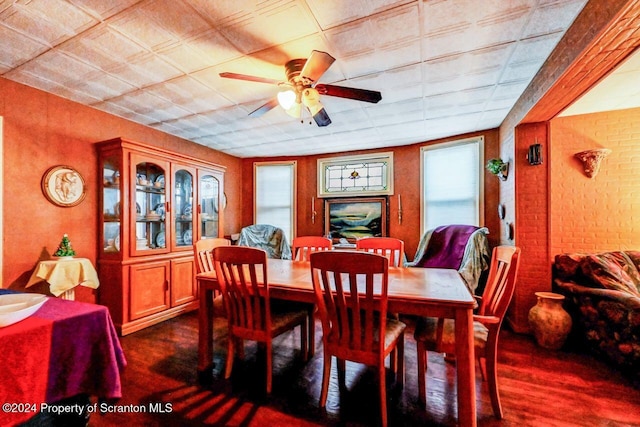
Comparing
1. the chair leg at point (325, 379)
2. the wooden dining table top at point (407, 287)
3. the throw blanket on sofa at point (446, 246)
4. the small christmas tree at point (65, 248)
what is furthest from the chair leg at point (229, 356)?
the throw blanket on sofa at point (446, 246)

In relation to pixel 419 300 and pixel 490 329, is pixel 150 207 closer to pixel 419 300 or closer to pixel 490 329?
pixel 419 300

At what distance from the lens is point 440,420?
1.61 meters

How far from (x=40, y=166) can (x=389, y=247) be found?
343cm

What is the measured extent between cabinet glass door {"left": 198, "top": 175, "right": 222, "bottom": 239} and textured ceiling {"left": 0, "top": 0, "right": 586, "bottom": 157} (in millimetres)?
1016

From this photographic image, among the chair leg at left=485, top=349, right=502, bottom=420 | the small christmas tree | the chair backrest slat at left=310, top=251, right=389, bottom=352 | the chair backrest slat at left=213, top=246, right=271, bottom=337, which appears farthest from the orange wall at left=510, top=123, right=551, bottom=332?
the small christmas tree

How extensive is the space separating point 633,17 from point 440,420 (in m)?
2.42

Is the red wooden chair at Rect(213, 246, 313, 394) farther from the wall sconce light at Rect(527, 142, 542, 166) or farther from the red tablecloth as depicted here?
the wall sconce light at Rect(527, 142, 542, 166)

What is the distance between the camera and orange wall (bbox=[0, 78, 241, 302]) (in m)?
2.38

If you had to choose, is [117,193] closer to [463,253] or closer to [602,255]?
[463,253]

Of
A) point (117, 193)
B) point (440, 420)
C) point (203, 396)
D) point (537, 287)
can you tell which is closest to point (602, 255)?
point (537, 287)

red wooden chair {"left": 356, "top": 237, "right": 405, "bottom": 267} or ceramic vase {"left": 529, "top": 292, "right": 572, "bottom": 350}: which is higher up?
red wooden chair {"left": 356, "top": 237, "right": 405, "bottom": 267}

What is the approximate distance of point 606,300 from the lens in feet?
7.26

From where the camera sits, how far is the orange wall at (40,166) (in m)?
2.38

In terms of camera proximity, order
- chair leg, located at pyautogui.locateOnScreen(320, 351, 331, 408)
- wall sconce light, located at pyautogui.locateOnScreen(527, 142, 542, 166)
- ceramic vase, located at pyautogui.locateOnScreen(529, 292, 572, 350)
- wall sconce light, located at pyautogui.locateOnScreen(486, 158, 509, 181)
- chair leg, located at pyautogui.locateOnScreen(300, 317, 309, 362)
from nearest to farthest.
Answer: chair leg, located at pyautogui.locateOnScreen(320, 351, 331, 408) → chair leg, located at pyautogui.locateOnScreen(300, 317, 309, 362) → ceramic vase, located at pyautogui.locateOnScreen(529, 292, 572, 350) → wall sconce light, located at pyautogui.locateOnScreen(527, 142, 542, 166) → wall sconce light, located at pyautogui.locateOnScreen(486, 158, 509, 181)
